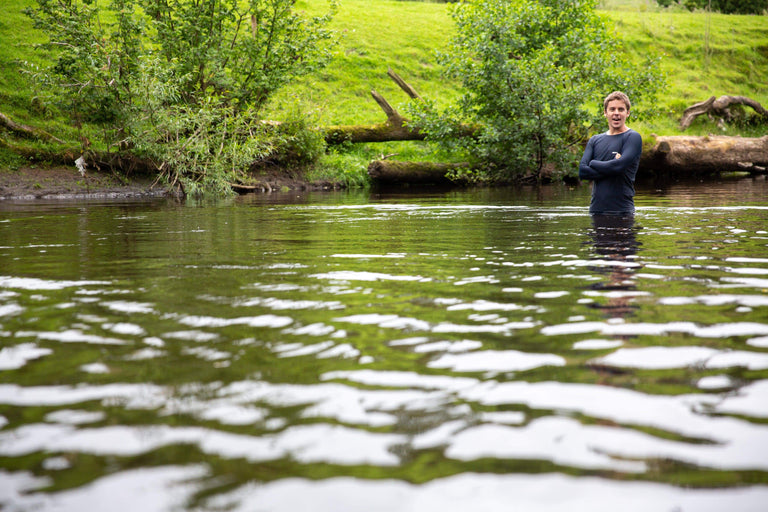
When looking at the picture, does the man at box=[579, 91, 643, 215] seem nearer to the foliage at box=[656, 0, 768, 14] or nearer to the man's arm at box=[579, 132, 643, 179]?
the man's arm at box=[579, 132, 643, 179]

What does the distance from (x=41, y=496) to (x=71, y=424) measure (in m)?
0.62

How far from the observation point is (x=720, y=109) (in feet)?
120

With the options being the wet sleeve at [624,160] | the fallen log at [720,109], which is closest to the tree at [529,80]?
the fallen log at [720,109]

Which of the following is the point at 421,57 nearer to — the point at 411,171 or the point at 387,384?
the point at 411,171

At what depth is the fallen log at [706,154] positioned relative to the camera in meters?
28.3

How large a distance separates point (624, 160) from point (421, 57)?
36.5m

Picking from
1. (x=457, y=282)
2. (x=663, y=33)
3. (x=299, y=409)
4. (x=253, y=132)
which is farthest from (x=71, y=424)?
(x=663, y=33)

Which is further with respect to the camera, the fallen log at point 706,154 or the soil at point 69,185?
the fallen log at point 706,154

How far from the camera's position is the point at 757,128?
3788 centimetres

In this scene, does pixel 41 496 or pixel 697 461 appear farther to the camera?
pixel 697 461

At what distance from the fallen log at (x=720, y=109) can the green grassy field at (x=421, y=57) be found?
0.88 m

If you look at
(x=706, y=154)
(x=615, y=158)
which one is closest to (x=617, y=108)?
(x=615, y=158)

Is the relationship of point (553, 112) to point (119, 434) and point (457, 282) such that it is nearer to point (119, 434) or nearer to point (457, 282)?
point (457, 282)

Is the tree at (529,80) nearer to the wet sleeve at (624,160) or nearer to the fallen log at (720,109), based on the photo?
the fallen log at (720,109)
